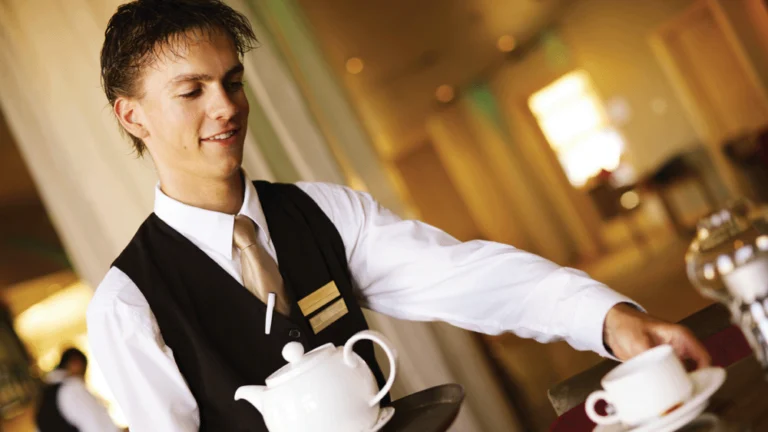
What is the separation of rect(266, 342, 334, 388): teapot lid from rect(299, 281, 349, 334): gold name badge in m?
0.51

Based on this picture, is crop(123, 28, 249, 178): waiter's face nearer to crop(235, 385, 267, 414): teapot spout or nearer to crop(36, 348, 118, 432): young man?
crop(235, 385, 267, 414): teapot spout

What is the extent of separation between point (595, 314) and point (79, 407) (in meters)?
3.69

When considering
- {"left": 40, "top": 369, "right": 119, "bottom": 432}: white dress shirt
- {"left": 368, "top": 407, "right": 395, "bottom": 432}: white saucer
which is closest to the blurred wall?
{"left": 40, "top": 369, "right": 119, "bottom": 432}: white dress shirt

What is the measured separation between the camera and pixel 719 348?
1058 mm

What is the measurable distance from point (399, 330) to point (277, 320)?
5.00ft

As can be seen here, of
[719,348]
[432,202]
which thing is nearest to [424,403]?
[719,348]

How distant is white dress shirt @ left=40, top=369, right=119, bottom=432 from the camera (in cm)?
401

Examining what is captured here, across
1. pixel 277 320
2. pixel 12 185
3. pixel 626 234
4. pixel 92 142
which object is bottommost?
pixel 626 234

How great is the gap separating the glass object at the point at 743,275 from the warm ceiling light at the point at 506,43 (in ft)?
33.9

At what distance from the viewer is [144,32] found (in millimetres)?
1389

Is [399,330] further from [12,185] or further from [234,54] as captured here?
[12,185]

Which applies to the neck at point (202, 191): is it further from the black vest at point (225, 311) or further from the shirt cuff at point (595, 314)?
the shirt cuff at point (595, 314)

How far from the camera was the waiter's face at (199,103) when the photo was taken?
4.39ft

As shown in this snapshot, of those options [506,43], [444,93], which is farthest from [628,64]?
[444,93]
